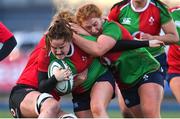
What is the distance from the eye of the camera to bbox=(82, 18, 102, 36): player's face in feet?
24.1

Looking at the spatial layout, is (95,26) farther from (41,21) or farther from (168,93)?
(41,21)

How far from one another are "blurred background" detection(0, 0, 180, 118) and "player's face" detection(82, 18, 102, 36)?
6110mm

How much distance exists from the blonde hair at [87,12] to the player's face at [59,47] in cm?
42

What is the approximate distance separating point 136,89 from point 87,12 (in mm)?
1238

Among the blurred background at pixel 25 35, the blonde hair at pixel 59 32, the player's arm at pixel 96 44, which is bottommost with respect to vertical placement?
the blurred background at pixel 25 35

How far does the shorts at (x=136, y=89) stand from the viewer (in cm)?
786

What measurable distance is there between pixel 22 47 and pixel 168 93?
3.73 m

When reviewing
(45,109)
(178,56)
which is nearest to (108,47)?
(45,109)

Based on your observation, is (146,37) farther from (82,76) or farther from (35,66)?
(35,66)

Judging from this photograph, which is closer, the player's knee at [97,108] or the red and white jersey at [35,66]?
the player's knee at [97,108]

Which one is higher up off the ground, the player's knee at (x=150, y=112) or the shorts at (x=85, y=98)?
the shorts at (x=85, y=98)

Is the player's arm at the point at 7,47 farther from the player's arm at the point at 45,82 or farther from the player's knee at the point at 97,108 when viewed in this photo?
the player's knee at the point at 97,108

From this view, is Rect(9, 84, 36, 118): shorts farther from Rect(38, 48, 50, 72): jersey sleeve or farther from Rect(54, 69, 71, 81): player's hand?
Rect(54, 69, 71, 81): player's hand

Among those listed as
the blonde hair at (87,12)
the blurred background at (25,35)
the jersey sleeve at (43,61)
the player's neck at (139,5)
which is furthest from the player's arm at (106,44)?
the blurred background at (25,35)
